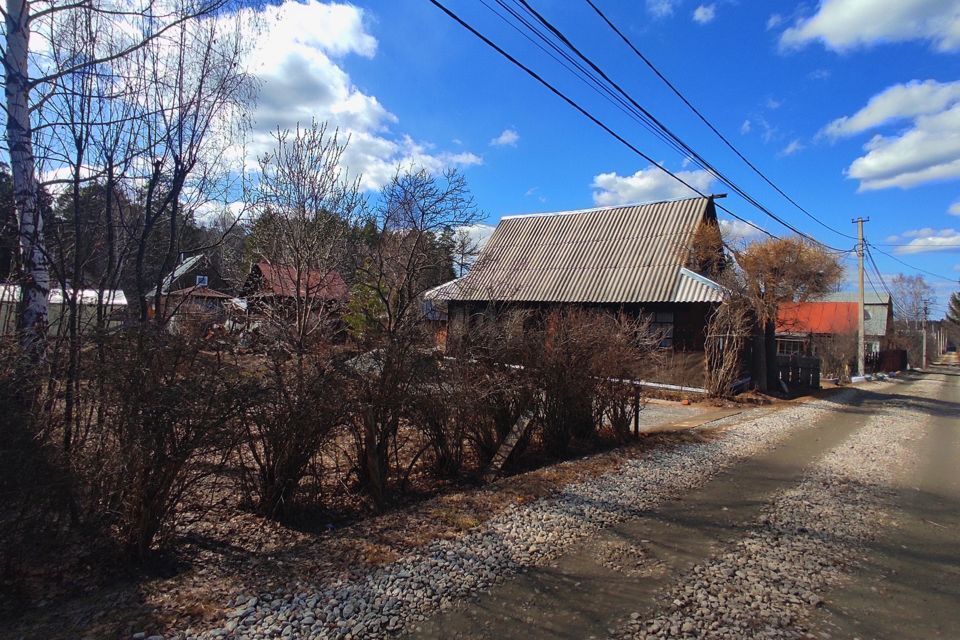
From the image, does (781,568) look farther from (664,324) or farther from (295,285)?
(664,324)

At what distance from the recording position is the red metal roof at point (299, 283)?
27.1 feet

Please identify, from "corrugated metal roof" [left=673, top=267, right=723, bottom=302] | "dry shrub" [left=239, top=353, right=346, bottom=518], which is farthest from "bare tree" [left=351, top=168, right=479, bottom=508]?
"corrugated metal roof" [left=673, top=267, right=723, bottom=302]

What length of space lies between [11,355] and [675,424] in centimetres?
1102

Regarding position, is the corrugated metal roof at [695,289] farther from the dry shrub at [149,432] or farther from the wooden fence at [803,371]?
the dry shrub at [149,432]

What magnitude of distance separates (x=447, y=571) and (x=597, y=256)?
58.8ft

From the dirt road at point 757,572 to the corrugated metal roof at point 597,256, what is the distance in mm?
11599

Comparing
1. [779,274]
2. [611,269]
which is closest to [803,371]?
[779,274]

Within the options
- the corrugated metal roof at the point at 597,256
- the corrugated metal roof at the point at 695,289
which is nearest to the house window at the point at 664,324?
the corrugated metal roof at the point at 597,256

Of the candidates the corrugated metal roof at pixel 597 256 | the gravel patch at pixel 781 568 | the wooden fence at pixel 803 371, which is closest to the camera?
the gravel patch at pixel 781 568

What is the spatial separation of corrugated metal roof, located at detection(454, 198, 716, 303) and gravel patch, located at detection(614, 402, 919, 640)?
37.8 ft

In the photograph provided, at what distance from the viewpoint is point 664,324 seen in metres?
17.9

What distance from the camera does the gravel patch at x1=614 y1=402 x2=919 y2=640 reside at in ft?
10.8

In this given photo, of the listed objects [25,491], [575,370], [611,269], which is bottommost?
[25,491]

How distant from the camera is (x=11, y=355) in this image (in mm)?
3820
